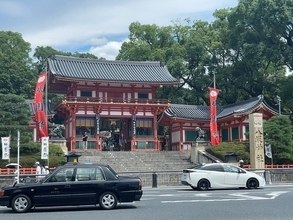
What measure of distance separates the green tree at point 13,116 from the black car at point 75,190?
2049cm

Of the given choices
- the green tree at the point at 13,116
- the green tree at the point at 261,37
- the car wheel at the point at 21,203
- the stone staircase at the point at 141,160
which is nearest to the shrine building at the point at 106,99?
the stone staircase at the point at 141,160

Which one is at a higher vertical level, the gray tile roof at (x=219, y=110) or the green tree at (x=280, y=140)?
the gray tile roof at (x=219, y=110)

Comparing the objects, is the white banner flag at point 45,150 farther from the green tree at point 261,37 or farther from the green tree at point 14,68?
the green tree at point 14,68

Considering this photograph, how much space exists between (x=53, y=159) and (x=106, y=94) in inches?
589

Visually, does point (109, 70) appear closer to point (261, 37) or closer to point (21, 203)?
point (261, 37)

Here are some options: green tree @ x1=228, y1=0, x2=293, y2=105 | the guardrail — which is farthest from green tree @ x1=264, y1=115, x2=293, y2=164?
green tree @ x1=228, y1=0, x2=293, y2=105

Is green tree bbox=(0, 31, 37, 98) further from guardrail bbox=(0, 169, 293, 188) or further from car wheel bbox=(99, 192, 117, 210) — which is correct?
car wheel bbox=(99, 192, 117, 210)

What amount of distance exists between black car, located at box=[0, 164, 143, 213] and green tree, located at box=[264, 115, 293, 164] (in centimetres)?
2365

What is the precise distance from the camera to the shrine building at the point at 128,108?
1698 inches

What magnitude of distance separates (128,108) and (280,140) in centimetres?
1644

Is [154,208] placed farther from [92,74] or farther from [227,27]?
[227,27]

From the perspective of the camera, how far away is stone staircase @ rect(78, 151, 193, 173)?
1347 inches

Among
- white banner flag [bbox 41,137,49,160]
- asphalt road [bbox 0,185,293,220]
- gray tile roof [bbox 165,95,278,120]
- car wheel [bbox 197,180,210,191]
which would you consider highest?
gray tile roof [bbox 165,95,278,120]

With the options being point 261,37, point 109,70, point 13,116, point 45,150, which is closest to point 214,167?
point 45,150
